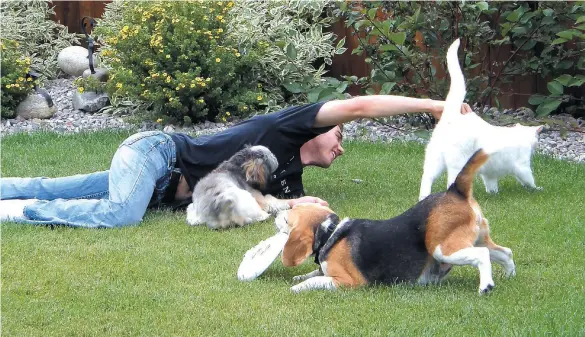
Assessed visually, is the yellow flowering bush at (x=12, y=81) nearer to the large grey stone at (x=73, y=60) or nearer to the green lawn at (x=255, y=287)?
the large grey stone at (x=73, y=60)

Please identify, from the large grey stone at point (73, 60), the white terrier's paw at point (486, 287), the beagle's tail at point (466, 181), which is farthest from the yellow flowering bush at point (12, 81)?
the white terrier's paw at point (486, 287)

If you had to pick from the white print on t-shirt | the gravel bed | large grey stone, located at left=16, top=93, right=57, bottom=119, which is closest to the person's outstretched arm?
the white print on t-shirt

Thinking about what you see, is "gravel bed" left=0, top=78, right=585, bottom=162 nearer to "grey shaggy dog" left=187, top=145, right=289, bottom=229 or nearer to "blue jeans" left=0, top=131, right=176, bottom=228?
"grey shaggy dog" left=187, top=145, right=289, bottom=229

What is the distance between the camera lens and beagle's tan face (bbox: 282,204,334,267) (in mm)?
5094

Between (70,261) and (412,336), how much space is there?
2.63 m

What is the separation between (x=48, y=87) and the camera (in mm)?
13844

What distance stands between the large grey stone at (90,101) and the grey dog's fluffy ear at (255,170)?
616 centimetres

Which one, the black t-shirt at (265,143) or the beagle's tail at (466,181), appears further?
the black t-shirt at (265,143)

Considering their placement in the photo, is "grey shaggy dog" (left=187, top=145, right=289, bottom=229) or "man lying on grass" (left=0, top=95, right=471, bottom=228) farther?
"man lying on grass" (left=0, top=95, right=471, bottom=228)

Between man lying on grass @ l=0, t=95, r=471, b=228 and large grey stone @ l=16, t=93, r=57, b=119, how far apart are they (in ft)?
16.6

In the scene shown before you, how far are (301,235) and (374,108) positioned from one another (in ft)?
7.77

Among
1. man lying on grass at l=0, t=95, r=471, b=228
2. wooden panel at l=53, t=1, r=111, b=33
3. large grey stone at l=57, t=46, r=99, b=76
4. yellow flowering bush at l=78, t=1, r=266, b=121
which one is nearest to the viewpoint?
man lying on grass at l=0, t=95, r=471, b=228

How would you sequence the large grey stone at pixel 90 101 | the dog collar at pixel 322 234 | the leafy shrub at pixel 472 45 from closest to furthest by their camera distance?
the dog collar at pixel 322 234
the leafy shrub at pixel 472 45
the large grey stone at pixel 90 101

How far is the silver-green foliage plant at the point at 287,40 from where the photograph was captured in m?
12.1
